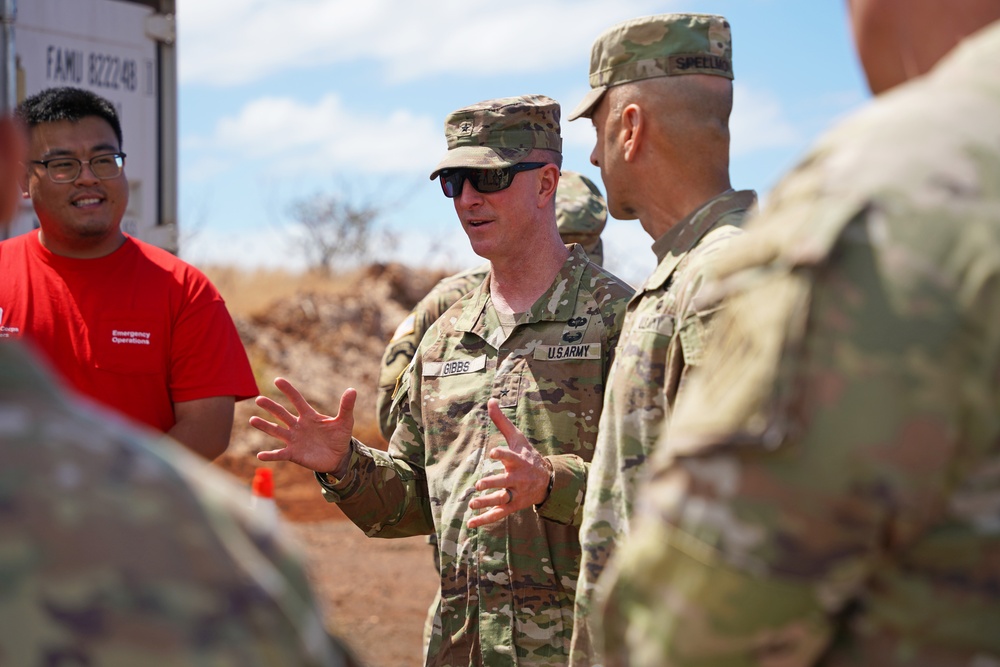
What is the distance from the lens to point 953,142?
4.30 feet

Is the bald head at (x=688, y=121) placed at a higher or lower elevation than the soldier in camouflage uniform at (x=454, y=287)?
higher

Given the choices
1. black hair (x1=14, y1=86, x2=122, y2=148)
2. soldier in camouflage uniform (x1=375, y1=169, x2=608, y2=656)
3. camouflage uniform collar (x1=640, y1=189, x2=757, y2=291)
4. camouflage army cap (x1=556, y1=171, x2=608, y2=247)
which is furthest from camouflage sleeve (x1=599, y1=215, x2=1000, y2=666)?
camouflage army cap (x1=556, y1=171, x2=608, y2=247)

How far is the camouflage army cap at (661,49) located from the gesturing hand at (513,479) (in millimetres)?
910

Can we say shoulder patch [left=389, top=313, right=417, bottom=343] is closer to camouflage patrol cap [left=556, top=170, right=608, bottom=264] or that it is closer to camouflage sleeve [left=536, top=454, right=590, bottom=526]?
camouflage patrol cap [left=556, top=170, right=608, bottom=264]

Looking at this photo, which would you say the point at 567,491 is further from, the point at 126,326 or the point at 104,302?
the point at 104,302

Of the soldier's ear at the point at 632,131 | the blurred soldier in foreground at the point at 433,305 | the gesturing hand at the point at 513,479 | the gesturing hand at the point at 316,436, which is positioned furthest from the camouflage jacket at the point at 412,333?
the soldier's ear at the point at 632,131

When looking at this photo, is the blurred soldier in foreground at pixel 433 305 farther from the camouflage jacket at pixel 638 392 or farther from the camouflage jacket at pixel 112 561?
the camouflage jacket at pixel 112 561

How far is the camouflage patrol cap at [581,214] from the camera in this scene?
5691 millimetres

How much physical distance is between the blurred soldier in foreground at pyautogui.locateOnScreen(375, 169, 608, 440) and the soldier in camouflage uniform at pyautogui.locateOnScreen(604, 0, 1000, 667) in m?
3.14

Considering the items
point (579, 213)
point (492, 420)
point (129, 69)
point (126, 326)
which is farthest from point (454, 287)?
point (129, 69)

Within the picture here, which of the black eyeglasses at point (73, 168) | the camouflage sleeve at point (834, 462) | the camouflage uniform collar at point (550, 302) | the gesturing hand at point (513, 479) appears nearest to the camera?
the camouflage sleeve at point (834, 462)

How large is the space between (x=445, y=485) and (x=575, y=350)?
2.03ft

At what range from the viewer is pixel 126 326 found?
4023mm

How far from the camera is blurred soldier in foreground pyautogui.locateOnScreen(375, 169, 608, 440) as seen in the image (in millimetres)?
4996
